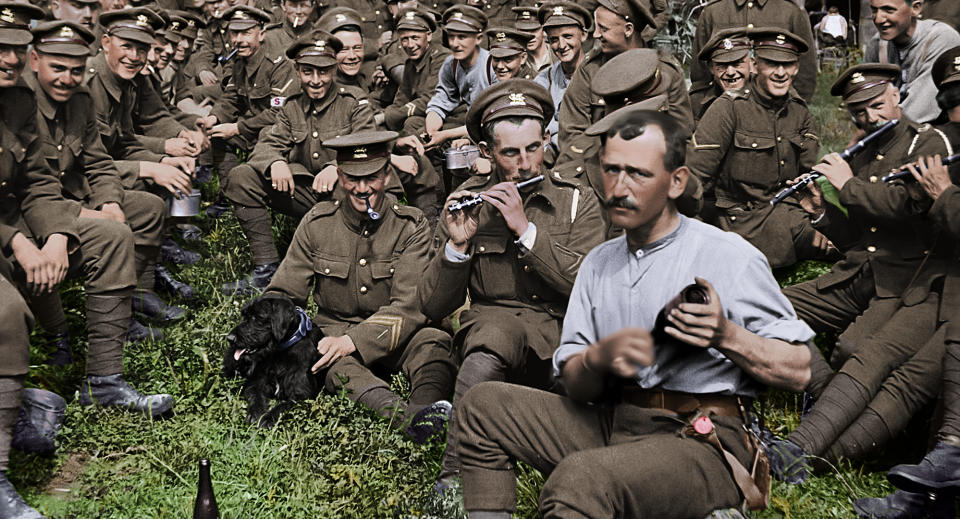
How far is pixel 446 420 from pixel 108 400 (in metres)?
2.36

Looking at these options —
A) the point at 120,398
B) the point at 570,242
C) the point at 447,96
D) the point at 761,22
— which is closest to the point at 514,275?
the point at 570,242

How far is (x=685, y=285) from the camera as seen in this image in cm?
350

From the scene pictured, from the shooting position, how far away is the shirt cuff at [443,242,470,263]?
5129 mm

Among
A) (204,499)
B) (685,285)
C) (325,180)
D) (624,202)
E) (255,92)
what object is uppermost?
(624,202)

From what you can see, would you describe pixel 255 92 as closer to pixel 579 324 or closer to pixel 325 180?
pixel 325 180

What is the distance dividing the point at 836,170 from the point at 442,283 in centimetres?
272

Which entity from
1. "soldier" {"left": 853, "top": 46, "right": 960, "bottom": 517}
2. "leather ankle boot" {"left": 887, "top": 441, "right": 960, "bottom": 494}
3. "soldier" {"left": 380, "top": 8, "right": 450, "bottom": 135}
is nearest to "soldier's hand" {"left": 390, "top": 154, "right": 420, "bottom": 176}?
"soldier" {"left": 380, "top": 8, "right": 450, "bottom": 135}

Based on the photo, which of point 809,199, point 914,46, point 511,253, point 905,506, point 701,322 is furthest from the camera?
point 914,46

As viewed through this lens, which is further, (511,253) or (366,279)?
(366,279)

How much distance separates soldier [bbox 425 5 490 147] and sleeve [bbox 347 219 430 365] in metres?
3.10

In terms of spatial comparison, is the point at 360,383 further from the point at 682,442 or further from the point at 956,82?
the point at 956,82

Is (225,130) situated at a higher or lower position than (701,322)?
lower

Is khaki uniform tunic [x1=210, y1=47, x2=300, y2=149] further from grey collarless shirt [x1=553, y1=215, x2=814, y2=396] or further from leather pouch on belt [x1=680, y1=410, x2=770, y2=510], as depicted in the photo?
leather pouch on belt [x1=680, y1=410, x2=770, y2=510]

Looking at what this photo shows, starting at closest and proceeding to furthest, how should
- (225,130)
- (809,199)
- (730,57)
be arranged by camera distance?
(809,199)
(730,57)
(225,130)
